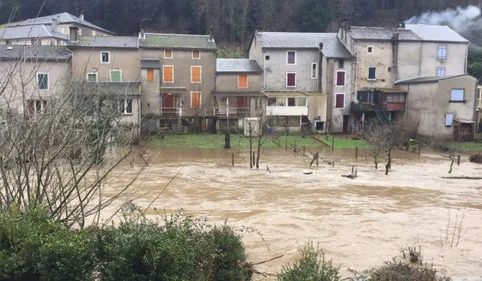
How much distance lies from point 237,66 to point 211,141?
10.7 meters

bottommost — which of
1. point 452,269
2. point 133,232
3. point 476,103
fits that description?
point 452,269

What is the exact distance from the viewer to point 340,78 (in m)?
45.7

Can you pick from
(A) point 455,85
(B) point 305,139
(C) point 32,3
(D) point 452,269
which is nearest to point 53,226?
(D) point 452,269

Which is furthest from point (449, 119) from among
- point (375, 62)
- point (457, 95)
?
point (375, 62)

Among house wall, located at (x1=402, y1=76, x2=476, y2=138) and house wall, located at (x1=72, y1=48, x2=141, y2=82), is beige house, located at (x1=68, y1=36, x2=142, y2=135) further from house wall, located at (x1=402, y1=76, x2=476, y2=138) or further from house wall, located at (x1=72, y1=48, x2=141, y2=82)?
house wall, located at (x1=402, y1=76, x2=476, y2=138)

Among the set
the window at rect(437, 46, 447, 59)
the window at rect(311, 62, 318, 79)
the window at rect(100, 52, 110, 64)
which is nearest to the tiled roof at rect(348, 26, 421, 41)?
the window at rect(437, 46, 447, 59)

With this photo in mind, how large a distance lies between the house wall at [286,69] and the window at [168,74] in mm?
8969

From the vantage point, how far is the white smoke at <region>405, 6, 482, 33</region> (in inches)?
2732

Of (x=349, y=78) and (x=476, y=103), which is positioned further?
(x=349, y=78)

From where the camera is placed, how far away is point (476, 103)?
42.9m

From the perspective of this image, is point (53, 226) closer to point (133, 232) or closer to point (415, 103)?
point (133, 232)

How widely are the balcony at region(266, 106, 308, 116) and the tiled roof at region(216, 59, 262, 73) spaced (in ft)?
13.0

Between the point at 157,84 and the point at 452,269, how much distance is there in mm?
32931

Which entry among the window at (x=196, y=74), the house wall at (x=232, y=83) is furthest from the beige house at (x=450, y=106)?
the window at (x=196, y=74)
